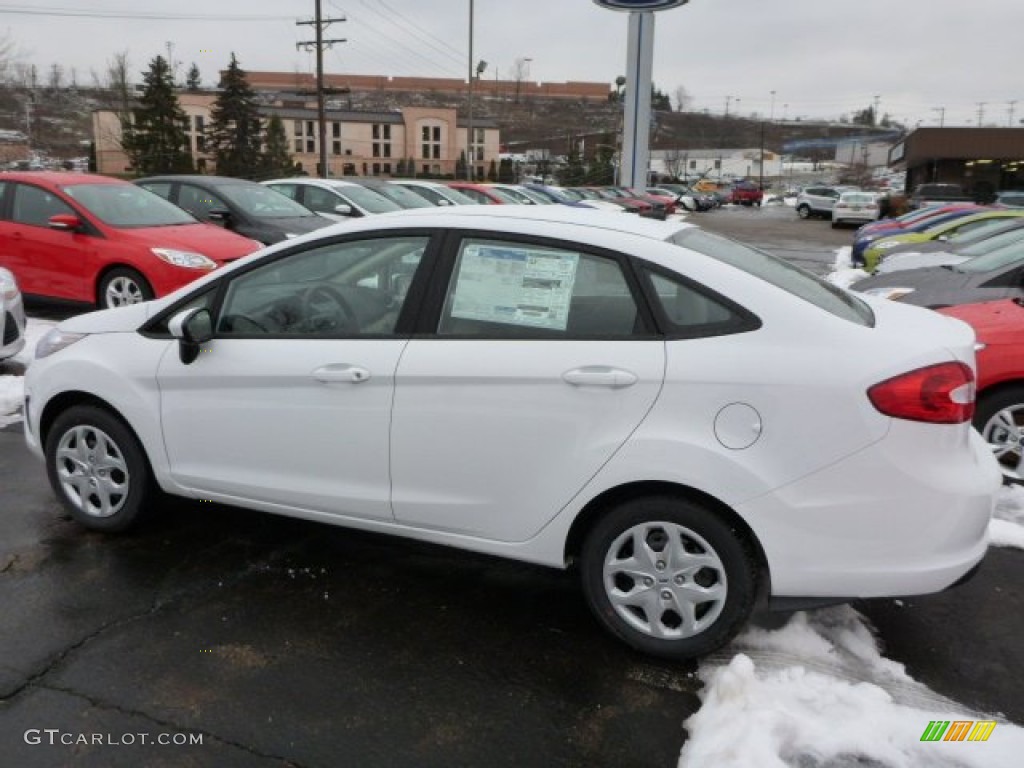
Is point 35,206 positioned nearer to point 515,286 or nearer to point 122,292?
point 122,292

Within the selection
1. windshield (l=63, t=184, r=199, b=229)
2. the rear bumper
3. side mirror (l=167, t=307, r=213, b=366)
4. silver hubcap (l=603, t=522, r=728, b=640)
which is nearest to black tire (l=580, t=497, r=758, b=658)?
silver hubcap (l=603, t=522, r=728, b=640)

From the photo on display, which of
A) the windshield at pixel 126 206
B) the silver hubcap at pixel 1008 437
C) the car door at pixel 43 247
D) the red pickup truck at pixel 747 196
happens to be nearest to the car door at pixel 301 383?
the silver hubcap at pixel 1008 437

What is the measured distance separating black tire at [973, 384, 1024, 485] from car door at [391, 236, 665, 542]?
296 centimetres

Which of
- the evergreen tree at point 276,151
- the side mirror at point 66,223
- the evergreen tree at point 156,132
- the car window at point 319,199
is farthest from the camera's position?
the evergreen tree at point 276,151

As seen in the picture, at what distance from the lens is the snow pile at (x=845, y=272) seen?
1295cm

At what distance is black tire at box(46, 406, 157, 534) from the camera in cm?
391

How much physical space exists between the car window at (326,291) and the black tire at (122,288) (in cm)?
526

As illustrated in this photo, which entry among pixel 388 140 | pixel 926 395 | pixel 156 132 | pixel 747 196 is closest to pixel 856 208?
pixel 747 196

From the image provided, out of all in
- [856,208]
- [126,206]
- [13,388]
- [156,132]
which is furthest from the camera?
[156,132]

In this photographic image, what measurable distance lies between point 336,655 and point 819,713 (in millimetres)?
1714

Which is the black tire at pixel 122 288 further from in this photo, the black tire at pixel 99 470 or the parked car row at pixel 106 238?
the black tire at pixel 99 470

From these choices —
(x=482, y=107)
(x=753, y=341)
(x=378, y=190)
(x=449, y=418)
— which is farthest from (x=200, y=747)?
(x=482, y=107)

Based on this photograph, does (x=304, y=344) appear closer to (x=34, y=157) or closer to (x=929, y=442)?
(x=929, y=442)

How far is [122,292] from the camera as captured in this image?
843 cm
